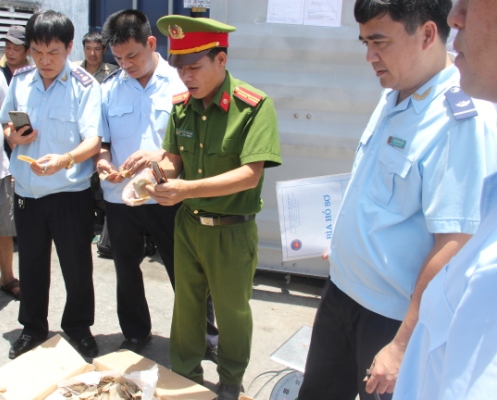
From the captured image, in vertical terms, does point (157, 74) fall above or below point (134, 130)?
above

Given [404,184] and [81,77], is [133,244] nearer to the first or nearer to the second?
[81,77]

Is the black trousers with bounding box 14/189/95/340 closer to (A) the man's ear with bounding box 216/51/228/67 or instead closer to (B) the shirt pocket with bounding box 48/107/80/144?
(B) the shirt pocket with bounding box 48/107/80/144

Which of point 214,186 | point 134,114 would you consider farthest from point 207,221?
point 134,114

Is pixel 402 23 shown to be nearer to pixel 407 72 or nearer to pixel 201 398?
pixel 407 72

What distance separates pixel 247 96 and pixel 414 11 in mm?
957

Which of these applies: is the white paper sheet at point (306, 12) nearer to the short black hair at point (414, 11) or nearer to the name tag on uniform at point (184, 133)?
the name tag on uniform at point (184, 133)

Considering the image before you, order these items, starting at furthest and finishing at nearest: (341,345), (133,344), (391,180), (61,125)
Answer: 1. (133,344)
2. (61,125)
3. (341,345)
4. (391,180)

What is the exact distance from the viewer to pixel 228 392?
252cm

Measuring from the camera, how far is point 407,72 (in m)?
1.48

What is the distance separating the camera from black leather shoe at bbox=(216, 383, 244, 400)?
8.23ft

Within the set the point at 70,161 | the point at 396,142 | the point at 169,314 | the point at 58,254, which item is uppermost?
the point at 396,142

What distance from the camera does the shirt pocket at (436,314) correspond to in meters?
0.78

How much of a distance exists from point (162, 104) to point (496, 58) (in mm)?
2142

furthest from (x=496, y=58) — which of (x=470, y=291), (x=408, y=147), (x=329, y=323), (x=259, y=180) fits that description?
(x=259, y=180)
